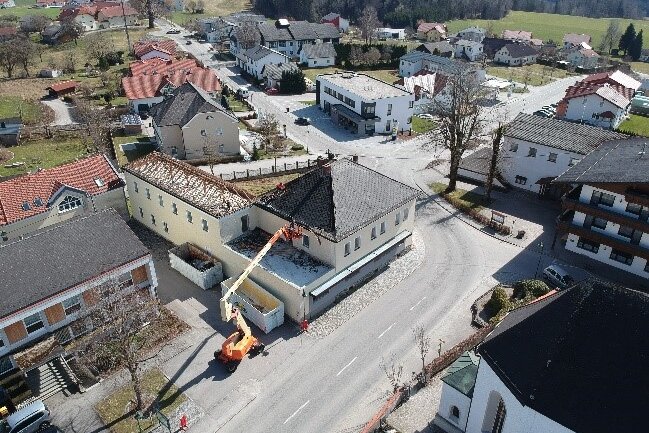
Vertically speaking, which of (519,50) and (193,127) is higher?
(519,50)

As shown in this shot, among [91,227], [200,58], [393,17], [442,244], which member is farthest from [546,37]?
[91,227]

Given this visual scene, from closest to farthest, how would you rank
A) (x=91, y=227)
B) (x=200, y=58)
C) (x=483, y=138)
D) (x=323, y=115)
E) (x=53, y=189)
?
(x=91, y=227)
(x=53, y=189)
(x=483, y=138)
(x=323, y=115)
(x=200, y=58)

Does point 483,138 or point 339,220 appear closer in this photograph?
point 339,220

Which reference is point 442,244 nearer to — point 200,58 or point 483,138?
point 483,138

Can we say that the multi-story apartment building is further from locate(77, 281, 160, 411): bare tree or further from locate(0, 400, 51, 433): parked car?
locate(0, 400, 51, 433): parked car

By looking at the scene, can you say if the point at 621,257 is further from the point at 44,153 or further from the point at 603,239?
the point at 44,153

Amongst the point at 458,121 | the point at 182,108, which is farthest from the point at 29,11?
the point at 458,121

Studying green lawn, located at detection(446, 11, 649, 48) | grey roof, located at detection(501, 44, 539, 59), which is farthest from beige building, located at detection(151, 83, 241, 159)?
green lawn, located at detection(446, 11, 649, 48)

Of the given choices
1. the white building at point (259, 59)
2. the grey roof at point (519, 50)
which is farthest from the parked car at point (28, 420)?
the grey roof at point (519, 50)
